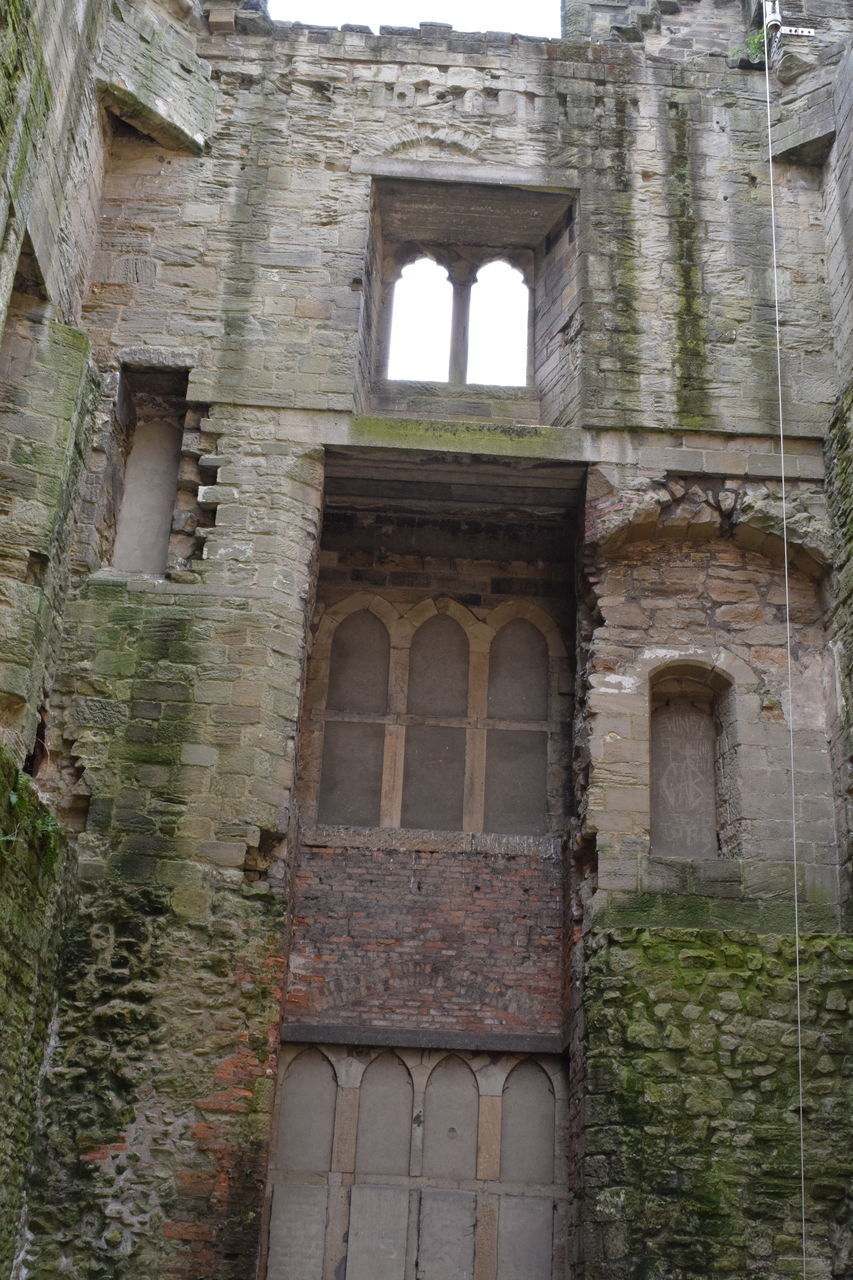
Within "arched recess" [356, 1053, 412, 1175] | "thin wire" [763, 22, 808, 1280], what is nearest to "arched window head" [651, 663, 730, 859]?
"thin wire" [763, 22, 808, 1280]

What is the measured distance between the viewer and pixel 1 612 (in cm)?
848

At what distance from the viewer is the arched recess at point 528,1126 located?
9.20m

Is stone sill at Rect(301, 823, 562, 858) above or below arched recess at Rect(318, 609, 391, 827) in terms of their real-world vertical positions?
below

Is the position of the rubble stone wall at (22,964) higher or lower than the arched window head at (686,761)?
lower

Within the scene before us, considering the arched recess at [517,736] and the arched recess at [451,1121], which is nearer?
the arched recess at [451,1121]

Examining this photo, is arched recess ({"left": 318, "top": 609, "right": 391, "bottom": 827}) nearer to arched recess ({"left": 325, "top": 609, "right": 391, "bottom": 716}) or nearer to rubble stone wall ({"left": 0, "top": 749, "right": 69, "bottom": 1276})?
arched recess ({"left": 325, "top": 609, "right": 391, "bottom": 716})

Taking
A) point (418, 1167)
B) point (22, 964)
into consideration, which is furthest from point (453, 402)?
point (418, 1167)

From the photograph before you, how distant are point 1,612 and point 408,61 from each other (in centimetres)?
576

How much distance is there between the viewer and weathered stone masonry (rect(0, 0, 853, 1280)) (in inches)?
318

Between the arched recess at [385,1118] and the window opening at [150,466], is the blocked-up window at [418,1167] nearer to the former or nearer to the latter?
the arched recess at [385,1118]

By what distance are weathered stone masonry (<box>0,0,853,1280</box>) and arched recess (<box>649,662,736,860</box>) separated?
0.06 meters

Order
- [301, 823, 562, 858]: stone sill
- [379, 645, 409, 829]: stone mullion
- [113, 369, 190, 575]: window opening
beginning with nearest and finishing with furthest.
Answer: [113, 369, 190, 575]: window opening, [301, 823, 562, 858]: stone sill, [379, 645, 409, 829]: stone mullion

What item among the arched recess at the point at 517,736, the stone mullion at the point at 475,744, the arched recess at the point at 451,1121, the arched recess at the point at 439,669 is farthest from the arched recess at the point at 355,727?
the arched recess at the point at 451,1121

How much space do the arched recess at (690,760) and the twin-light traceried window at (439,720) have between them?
3.25 ft
